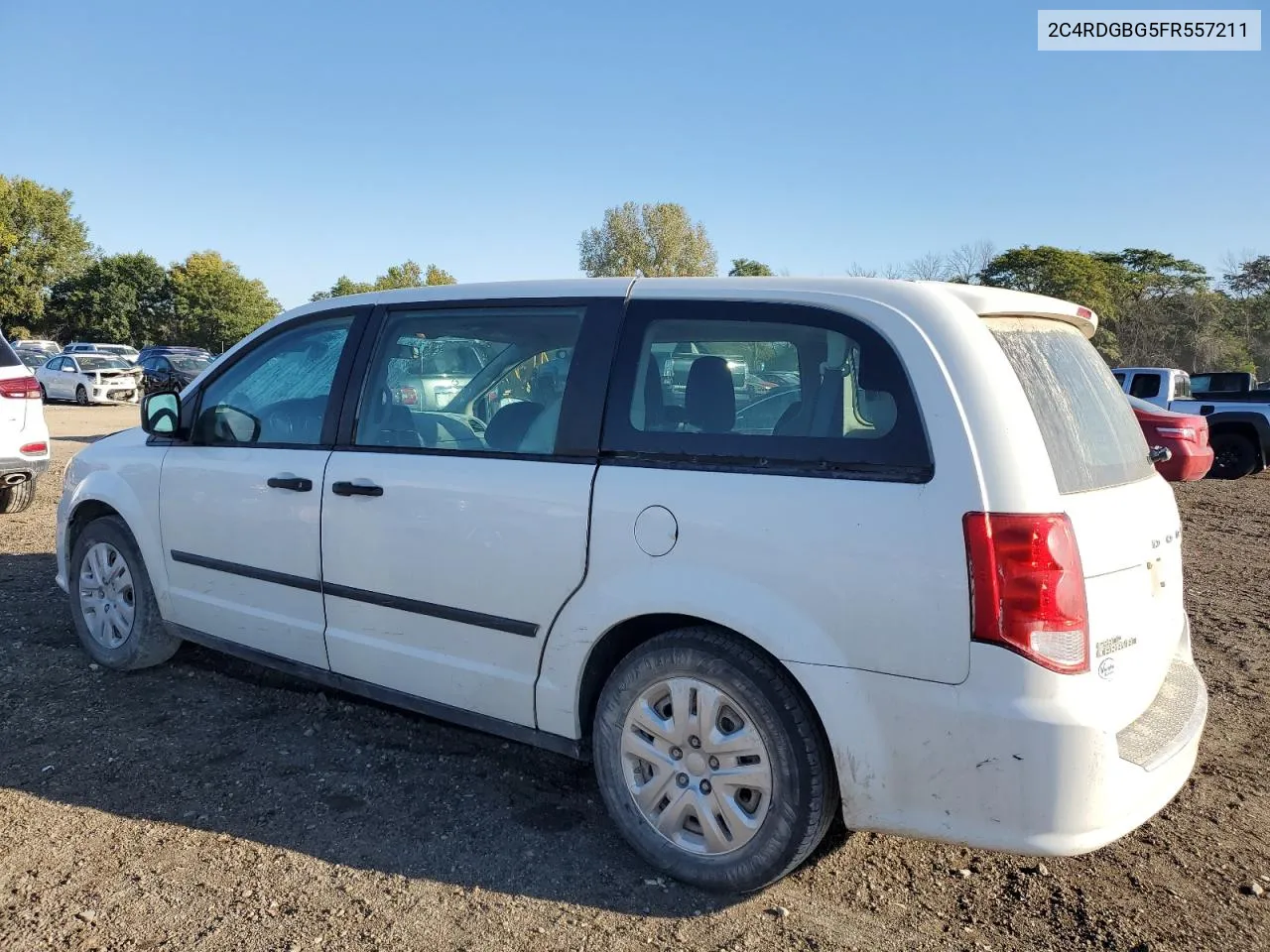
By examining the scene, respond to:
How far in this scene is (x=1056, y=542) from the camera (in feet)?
7.63

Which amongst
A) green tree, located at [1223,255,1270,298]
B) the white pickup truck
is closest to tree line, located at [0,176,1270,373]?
green tree, located at [1223,255,1270,298]

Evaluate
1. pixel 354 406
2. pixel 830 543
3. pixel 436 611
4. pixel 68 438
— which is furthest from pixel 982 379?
pixel 68 438

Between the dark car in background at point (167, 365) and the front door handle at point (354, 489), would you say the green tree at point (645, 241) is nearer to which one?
the dark car in background at point (167, 365)

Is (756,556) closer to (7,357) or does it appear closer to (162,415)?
(162,415)

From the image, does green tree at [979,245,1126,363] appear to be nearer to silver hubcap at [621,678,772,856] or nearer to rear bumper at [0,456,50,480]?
rear bumper at [0,456,50,480]

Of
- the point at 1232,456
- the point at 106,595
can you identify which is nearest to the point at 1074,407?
the point at 106,595

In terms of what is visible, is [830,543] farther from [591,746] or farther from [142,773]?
[142,773]

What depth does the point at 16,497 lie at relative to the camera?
8352 mm

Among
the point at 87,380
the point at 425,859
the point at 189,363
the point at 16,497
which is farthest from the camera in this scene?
the point at 189,363

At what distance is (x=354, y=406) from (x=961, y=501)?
233 cm

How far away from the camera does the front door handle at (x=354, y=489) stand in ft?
11.2

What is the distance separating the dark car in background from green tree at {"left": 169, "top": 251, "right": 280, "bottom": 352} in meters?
36.1

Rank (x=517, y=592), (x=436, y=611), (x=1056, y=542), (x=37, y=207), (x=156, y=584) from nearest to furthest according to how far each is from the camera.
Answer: (x=1056, y=542) → (x=517, y=592) → (x=436, y=611) → (x=156, y=584) → (x=37, y=207)

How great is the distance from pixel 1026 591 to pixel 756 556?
69 cm
